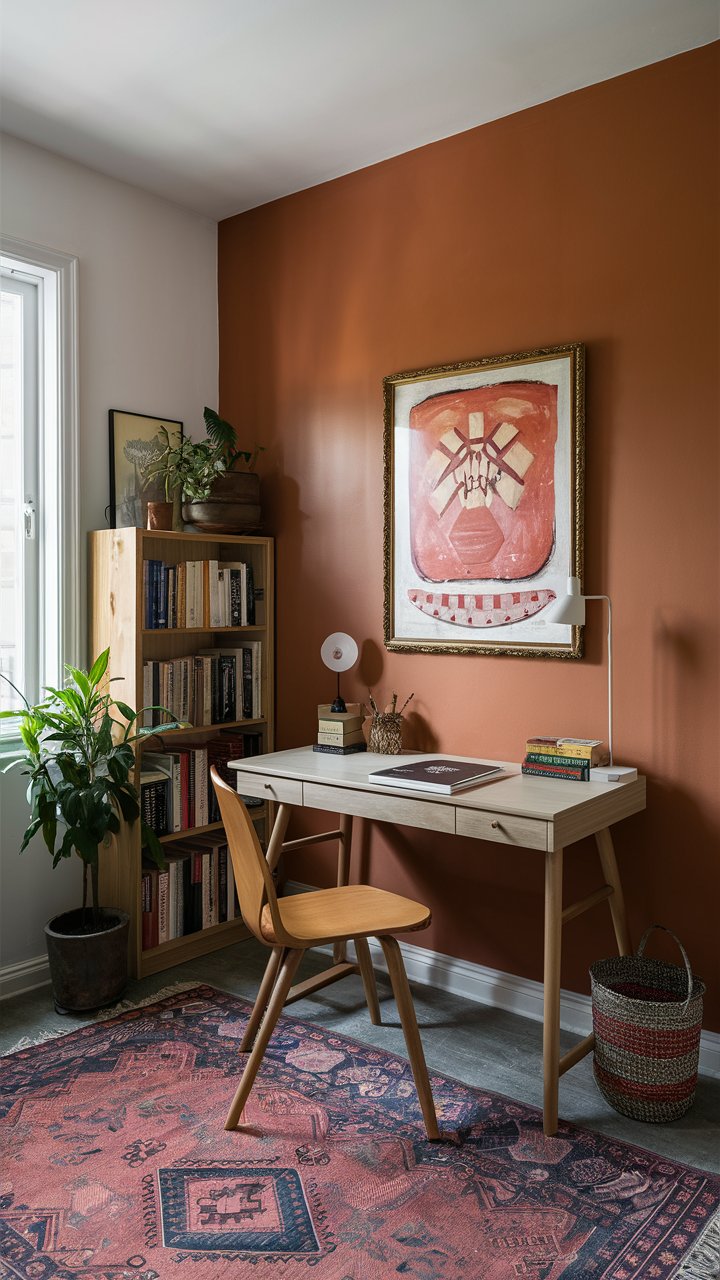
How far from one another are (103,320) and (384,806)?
6.65 feet

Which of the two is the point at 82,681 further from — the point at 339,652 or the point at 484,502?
the point at 484,502

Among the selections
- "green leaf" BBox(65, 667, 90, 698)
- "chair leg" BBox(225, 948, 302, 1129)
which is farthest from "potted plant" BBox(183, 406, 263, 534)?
"chair leg" BBox(225, 948, 302, 1129)

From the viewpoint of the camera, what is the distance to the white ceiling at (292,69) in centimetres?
237

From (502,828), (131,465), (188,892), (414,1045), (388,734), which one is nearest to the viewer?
(414,1045)

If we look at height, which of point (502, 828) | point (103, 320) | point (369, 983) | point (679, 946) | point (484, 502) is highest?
point (103, 320)

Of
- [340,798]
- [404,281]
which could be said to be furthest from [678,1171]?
[404,281]

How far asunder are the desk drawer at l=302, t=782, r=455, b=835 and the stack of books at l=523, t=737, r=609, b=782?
0.33 m

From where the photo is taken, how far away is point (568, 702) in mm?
2766

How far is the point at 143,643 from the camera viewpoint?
332 centimetres

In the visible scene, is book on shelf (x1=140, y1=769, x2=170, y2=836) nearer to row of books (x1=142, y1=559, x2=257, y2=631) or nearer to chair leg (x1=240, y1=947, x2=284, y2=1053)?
row of books (x1=142, y1=559, x2=257, y2=631)

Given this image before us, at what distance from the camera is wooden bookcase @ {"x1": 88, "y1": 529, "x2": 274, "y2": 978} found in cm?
307

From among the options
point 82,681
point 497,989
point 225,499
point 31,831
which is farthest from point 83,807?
point 497,989

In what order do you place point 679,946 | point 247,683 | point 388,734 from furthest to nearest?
point 247,683, point 388,734, point 679,946

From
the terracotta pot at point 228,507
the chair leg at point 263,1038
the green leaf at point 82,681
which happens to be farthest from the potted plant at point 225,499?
the chair leg at point 263,1038
